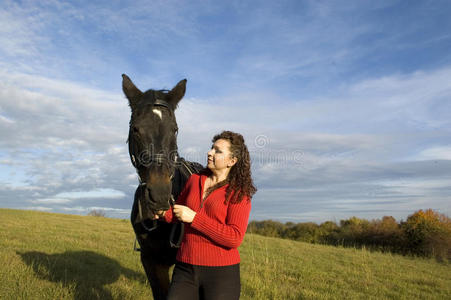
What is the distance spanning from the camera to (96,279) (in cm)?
668

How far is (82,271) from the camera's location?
716 cm

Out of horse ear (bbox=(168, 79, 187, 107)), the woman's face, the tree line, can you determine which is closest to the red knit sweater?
the woman's face

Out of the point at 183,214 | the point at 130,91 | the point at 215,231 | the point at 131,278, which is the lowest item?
the point at 131,278

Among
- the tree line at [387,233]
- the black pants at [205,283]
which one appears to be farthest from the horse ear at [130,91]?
the tree line at [387,233]

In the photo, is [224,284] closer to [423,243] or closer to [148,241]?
[148,241]

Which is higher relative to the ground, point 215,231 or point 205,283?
point 215,231

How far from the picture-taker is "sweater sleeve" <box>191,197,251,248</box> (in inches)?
107

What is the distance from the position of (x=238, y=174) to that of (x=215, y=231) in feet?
1.96

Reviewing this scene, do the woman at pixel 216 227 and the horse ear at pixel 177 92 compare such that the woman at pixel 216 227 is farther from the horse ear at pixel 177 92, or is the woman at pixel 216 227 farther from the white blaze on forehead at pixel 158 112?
the horse ear at pixel 177 92

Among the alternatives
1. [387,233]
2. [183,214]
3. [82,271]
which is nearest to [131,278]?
[82,271]

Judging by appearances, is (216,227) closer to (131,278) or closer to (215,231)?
(215,231)

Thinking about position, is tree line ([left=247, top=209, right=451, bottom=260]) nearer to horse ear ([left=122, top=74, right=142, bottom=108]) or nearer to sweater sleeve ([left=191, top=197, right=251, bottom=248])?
sweater sleeve ([left=191, top=197, right=251, bottom=248])

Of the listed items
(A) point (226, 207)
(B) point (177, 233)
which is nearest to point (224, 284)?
(A) point (226, 207)

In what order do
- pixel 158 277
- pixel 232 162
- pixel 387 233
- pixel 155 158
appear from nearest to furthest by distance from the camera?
pixel 155 158
pixel 232 162
pixel 158 277
pixel 387 233
